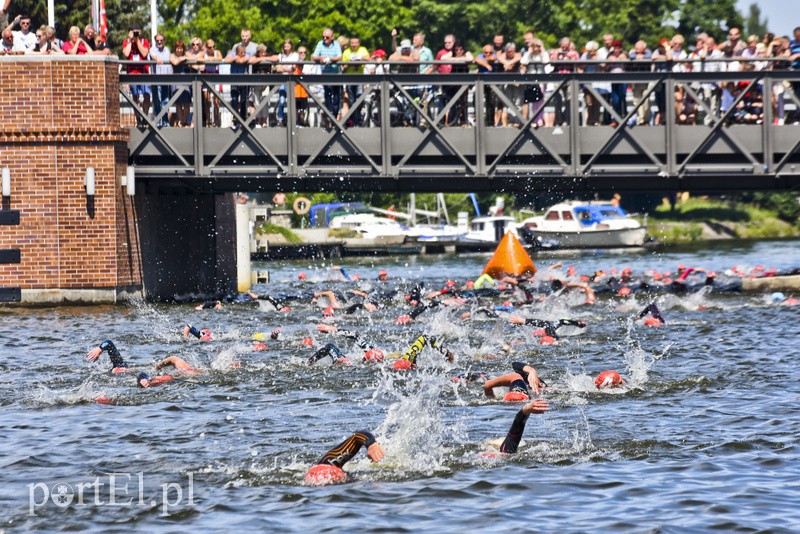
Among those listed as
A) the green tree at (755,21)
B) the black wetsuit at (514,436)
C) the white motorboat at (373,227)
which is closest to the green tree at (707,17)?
the white motorboat at (373,227)

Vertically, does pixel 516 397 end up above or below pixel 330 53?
below

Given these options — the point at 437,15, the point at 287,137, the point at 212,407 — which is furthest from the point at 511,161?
the point at 437,15

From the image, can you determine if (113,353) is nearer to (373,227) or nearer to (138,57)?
(138,57)

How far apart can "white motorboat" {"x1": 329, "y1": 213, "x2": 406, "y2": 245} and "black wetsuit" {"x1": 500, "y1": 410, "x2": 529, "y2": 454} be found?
166 feet

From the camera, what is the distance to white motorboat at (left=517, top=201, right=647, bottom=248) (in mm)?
59438

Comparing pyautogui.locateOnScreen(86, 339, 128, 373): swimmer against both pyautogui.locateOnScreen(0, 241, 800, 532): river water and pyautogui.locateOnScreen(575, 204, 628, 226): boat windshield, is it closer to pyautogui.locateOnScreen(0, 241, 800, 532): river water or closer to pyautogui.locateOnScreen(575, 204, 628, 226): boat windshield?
pyautogui.locateOnScreen(0, 241, 800, 532): river water

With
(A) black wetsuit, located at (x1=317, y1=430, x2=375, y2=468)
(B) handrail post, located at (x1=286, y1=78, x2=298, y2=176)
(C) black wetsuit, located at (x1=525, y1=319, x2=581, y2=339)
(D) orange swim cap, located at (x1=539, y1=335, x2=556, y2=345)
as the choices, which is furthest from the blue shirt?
(A) black wetsuit, located at (x1=317, y1=430, x2=375, y2=468)

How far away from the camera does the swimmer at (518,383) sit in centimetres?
1349

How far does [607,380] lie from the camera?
14.7m

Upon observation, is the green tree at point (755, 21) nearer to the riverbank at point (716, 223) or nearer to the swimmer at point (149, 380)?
the riverbank at point (716, 223)

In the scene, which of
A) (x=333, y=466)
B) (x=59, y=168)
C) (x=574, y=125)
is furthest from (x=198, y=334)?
(x=333, y=466)

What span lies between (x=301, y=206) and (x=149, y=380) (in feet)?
161

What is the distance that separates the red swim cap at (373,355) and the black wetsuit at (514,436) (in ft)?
19.2

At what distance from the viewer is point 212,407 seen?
552 inches
